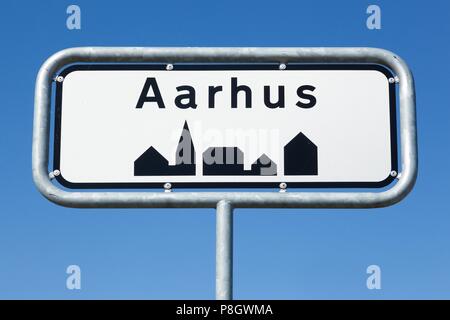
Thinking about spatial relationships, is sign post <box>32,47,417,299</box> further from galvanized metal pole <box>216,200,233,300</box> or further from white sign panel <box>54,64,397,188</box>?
galvanized metal pole <box>216,200,233,300</box>

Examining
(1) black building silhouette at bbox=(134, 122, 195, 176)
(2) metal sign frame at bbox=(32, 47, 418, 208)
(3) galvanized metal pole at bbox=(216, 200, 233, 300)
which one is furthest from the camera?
(1) black building silhouette at bbox=(134, 122, 195, 176)

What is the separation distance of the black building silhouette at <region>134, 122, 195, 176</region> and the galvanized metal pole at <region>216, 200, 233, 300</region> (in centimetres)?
26

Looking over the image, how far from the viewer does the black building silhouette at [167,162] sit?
111 inches

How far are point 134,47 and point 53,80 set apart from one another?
400 mm

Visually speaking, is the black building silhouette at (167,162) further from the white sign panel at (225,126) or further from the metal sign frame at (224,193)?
the metal sign frame at (224,193)

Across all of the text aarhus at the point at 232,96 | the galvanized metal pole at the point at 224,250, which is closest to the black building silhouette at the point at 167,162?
the text aarhus at the point at 232,96

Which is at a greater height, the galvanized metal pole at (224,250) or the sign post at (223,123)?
the sign post at (223,123)

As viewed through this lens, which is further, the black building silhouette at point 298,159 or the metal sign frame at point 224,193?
the black building silhouette at point 298,159

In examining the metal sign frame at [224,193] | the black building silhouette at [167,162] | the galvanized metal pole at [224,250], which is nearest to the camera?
the galvanized metal pole at [224,250]

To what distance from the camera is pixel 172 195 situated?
2.73m

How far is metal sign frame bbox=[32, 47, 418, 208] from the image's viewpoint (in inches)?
107

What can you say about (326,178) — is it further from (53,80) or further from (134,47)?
(53,80)

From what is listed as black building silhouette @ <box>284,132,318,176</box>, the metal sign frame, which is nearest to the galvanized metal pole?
the metal sign frame
